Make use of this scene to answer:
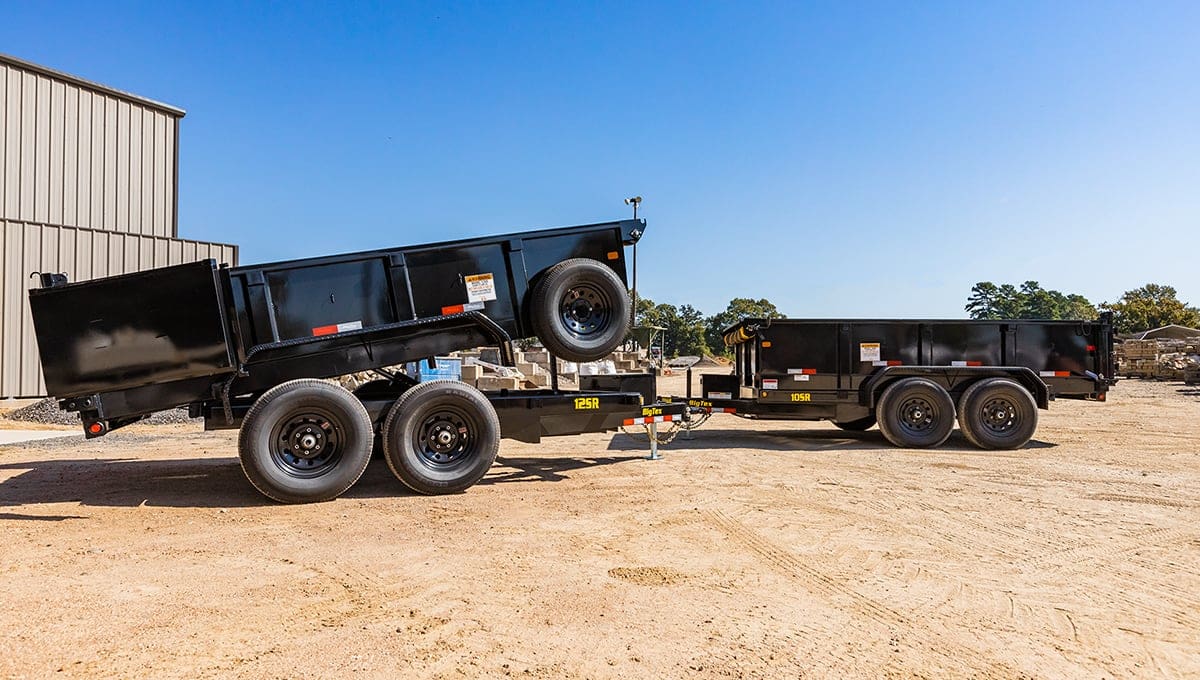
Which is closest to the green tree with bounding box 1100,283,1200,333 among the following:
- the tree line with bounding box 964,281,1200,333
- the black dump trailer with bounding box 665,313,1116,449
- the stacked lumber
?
the tree line with bounding box 964,281,1200,333

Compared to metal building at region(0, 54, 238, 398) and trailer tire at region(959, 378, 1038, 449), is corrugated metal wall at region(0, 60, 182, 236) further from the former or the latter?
trailer tire at region(959, 378, 1038, 449)

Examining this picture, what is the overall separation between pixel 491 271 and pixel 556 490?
237 cm

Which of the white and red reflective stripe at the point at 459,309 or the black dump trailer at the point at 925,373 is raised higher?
the white and red reflective stripe at the point at 459,309

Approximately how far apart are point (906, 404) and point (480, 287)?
23.1 feet

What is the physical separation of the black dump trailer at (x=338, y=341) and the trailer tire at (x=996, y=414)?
20.5 feet

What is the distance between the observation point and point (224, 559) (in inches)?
201

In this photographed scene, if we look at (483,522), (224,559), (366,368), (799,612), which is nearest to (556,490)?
(483,522)

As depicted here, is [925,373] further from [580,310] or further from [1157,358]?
[1157,358]

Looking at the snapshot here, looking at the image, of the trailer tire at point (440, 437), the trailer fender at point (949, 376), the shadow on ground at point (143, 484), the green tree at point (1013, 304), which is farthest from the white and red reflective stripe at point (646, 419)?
the green tree at point (1013, 304)

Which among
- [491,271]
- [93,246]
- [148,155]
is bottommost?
[491,271]

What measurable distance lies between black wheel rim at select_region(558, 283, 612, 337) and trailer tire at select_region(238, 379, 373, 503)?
2.30 m

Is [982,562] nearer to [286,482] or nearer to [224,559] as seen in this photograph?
[224,559]

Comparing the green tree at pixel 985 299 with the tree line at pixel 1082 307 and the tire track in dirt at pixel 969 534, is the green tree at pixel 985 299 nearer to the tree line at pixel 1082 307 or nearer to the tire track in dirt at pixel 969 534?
the tree line at pixel 1082 307

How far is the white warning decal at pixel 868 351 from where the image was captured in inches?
442
